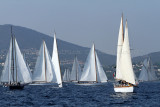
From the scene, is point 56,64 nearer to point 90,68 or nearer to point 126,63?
point 126,63

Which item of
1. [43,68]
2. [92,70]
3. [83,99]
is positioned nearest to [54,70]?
[43,68]

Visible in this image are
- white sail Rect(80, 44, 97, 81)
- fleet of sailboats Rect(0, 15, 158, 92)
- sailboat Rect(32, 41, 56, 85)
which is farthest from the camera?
white sail Rect(80, 44, 97, 81)

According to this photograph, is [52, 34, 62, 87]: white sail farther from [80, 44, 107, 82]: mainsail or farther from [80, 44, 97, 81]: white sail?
[80, 44, 107, 82]: mainsail

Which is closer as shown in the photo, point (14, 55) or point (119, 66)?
point (119, 66)

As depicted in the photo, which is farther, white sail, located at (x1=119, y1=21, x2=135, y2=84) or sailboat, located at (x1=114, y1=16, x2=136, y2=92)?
white sail, located at (x1=119, y1=21, x2=135, y2=84)

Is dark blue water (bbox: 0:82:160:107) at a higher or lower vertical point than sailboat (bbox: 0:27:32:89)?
lower

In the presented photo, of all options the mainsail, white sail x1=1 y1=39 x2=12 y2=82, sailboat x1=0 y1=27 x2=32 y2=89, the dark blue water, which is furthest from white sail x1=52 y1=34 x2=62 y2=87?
the mainsail

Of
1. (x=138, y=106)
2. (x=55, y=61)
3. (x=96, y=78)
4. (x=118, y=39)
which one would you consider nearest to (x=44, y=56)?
(x=96, y=78)

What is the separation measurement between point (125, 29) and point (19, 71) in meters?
32.7

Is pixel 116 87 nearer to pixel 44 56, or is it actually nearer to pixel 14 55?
pixel 14 55

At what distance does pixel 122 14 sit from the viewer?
251 feet

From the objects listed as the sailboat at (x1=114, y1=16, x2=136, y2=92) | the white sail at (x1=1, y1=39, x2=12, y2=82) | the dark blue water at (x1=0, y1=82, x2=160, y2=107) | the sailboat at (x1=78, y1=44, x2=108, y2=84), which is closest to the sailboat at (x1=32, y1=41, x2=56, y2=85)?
the sailboat at (x1=78, y1=44, x2=108, y2=84)

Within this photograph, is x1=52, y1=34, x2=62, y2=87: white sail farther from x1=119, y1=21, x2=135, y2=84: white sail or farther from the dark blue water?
x1=119, y1=21, x2=135, y2=84: white sail

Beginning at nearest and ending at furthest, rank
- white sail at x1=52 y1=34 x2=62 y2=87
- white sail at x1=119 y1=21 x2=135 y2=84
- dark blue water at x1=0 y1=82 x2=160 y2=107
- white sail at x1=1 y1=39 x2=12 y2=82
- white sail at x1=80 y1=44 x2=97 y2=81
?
1. dark blue water at x1=0 y1=82 x2=160 y2=107
2. white sail at x1=119 y1=21 x2=135 y2=84
3. white sail at x1=52 y1=34 x2=62 y2=87
4. white sail at x1=1 y1=39 x2=12 y2=82
5. white sail at x1=80 y1=44 x2=97 y2=81
